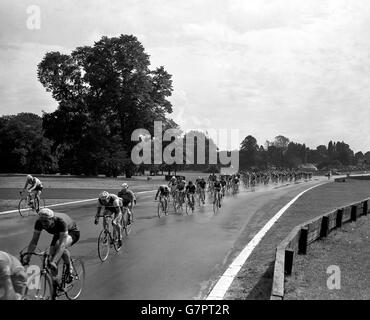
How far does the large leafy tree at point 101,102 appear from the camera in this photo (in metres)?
51.7

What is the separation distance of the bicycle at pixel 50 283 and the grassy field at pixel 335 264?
143 inches

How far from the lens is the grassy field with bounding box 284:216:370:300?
8133 mm

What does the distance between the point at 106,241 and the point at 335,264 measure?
18.2 feet

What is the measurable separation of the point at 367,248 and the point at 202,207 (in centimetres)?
1179

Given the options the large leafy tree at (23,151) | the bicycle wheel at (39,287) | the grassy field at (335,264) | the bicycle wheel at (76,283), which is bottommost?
the grassy field at (335,264)

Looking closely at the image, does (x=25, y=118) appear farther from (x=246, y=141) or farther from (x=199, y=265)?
(x=246, y=141)

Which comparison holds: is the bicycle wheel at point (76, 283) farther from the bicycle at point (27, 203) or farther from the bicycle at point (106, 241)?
the bicycle at point (27, 203)

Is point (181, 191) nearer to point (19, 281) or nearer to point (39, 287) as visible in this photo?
point (39, 287)

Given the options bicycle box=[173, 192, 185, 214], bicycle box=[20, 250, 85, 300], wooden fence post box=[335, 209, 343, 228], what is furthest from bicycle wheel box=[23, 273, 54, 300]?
bicycle box=[173, 192, 185, 214]

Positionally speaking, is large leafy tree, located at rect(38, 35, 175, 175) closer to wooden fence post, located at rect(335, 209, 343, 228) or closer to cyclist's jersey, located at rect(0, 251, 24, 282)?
wooden fence post, located at rect(335, 209, 343, 228)

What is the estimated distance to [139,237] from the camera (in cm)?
1432

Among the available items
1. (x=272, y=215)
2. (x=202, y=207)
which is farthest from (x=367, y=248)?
(x=202, y=207)

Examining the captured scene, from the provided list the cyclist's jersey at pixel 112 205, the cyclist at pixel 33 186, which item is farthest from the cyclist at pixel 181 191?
the cyclist's jersey at pixel 112 205

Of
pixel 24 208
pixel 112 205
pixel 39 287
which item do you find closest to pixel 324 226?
pixel 112 205
